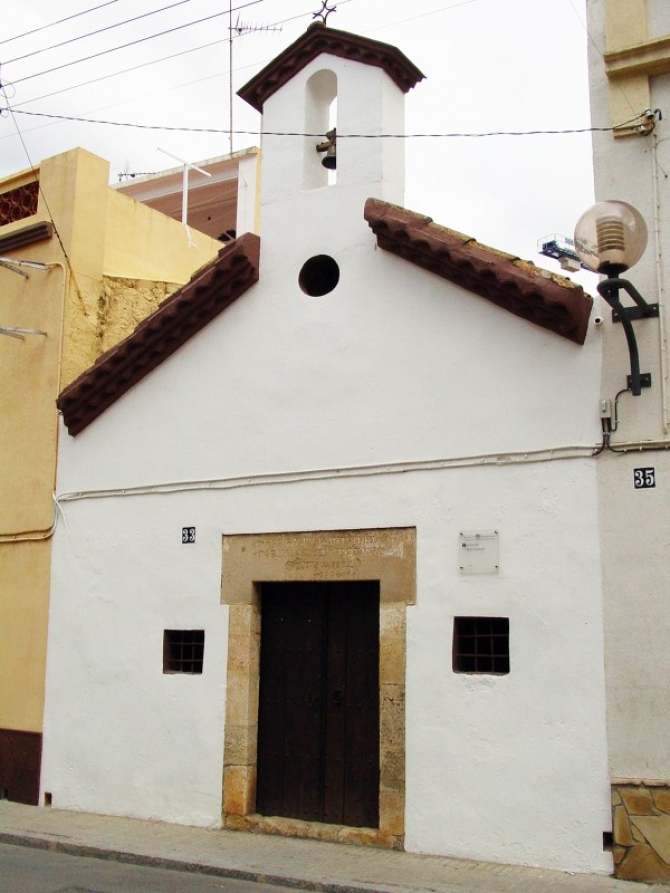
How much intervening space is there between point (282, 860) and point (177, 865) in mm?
761

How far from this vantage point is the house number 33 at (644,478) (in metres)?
6.63

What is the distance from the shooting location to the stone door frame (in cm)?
740

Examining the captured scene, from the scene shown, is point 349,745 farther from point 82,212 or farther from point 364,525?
point 82,212

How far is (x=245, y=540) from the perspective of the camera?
8.48 meters

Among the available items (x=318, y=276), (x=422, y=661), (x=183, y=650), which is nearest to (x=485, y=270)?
(x=318, y=276)

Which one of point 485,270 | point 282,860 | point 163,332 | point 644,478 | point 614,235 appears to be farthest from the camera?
point 163,332

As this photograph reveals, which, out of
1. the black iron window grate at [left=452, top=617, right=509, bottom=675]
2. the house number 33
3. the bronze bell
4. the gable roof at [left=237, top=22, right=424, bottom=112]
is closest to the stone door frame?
the black iron window grate at [left=452, top=617, right=509, bottom=675]

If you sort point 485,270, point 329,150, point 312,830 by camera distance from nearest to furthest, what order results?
1. point 485,270
2. point 312,830
3. point 329,150

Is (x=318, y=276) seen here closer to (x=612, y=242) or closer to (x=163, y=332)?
(x=163, y=332)

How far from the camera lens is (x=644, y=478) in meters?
6.66

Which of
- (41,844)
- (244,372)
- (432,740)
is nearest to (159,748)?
(41,844)

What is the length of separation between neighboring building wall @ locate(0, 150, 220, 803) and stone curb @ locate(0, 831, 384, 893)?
1392 millimetres

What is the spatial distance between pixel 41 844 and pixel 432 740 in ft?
10.8

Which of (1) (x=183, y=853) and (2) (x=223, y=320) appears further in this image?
(2) (x=223, y=320)
